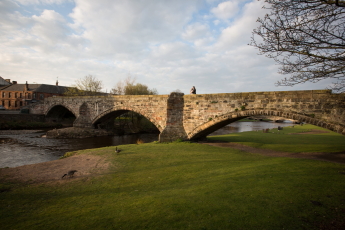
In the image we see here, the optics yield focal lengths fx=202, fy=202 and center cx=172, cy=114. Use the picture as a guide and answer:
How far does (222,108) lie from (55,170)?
1023 centimetres

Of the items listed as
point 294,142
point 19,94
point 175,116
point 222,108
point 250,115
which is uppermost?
point 19,94

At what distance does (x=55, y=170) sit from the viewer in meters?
8.48

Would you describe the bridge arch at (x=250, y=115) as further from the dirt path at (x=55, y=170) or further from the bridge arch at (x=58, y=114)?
the bridge arch at (x=58, y=114)

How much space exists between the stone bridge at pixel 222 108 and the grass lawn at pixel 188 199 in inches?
124

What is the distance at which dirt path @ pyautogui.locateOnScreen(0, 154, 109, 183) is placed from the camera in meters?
7.36

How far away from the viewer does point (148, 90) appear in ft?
124

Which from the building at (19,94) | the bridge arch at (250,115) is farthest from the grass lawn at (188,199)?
the building at (19,94)

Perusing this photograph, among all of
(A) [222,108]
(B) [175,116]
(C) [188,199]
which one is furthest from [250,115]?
(C) [188,199]

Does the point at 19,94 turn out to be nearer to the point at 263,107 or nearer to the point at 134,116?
the point at 134,116

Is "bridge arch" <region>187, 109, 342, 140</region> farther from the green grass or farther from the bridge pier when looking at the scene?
the green grass

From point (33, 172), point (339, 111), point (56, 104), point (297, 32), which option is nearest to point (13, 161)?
point (33, 172)

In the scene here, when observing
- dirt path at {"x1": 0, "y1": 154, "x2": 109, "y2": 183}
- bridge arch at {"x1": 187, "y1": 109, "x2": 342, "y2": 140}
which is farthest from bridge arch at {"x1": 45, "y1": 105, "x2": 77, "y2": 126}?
dirt path at {"x1": 0, "y1": 154, "x2": 109, "y2": 183}

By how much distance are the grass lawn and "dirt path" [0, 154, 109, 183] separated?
65 cm

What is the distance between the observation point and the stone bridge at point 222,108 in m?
10.0
